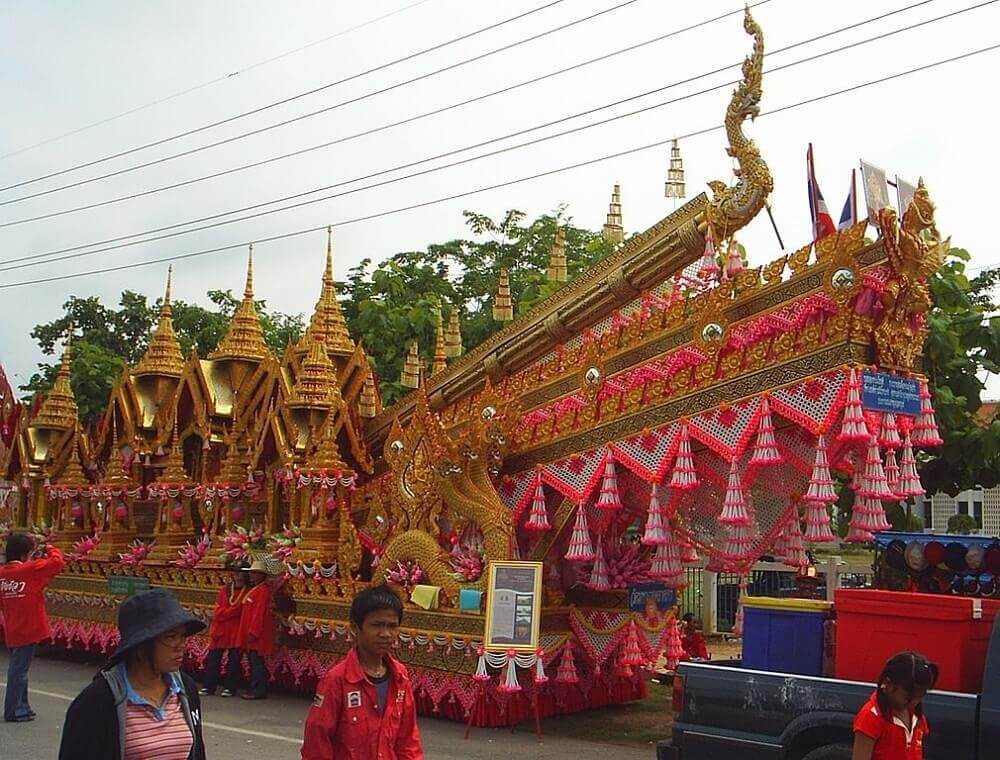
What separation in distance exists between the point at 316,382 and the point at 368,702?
8.91m

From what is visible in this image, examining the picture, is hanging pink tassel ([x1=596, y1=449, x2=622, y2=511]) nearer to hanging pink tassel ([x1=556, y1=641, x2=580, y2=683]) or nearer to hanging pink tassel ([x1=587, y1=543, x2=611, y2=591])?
hanging pink tassel ([x1=587, y1=543, x2=611, y2=591])

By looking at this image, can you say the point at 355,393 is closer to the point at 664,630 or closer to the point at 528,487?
the point at 528,487

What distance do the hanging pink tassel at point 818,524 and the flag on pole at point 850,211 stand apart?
79.0 inches

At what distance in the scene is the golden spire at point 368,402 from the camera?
13078 mm

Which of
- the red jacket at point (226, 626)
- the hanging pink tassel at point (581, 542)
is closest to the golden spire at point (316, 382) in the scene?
the red jacket at point (226, 626)

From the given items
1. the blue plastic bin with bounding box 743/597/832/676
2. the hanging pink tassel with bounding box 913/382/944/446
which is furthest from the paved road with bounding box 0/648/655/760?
the hanging pink tassel with bounding box 913/382/944/446

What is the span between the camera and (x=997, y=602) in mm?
5930

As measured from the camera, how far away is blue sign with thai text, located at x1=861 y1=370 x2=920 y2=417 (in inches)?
300

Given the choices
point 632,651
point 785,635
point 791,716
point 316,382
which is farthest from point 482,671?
point 316,382

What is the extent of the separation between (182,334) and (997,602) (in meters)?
24.9

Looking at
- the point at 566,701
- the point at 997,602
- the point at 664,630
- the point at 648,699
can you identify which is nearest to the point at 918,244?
the point at 997,602

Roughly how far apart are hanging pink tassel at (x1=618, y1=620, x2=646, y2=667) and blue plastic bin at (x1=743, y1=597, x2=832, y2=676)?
3.37 metres

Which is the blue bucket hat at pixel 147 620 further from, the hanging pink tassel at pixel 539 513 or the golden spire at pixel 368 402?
the golden spire at pixel 368 402

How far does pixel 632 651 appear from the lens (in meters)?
10.1
